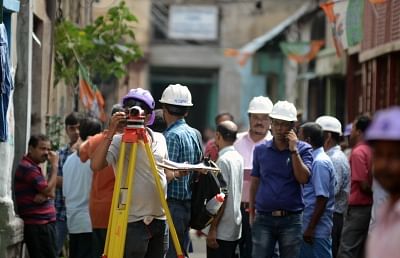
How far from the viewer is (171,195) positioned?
34.3 feet

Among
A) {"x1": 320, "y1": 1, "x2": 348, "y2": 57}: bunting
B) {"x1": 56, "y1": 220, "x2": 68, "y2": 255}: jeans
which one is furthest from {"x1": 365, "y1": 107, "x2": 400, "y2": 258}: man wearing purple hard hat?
{"x1": 320, "y1": 1, "x2": 348, "y2": 57}: bunting

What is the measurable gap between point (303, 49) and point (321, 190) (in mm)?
15659

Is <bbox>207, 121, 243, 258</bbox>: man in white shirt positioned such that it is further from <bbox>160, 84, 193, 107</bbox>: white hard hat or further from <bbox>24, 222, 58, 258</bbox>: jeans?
<bbox>24, 222, 58, 258</bbox>: jeans

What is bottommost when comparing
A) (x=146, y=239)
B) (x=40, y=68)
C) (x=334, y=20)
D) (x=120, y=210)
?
(x=146, y=239)

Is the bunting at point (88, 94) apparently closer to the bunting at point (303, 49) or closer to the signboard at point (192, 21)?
the bunting at point (303, 49)

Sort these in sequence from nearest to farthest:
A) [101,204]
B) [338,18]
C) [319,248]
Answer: [101,204] → [319,248] → [338,18]

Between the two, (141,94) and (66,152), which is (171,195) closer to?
(141,94)

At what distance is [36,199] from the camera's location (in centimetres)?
1220

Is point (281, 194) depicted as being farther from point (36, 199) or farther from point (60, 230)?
point (60, 230)

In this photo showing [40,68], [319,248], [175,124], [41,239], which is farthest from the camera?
[40,68]

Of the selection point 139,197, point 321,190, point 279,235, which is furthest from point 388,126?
point 321,190

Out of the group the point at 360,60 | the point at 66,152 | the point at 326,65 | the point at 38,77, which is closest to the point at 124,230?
the point at 66,152

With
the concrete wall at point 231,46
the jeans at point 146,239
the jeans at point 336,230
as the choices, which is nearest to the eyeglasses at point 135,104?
the jeans at point 146,239

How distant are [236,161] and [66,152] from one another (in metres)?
2.70
